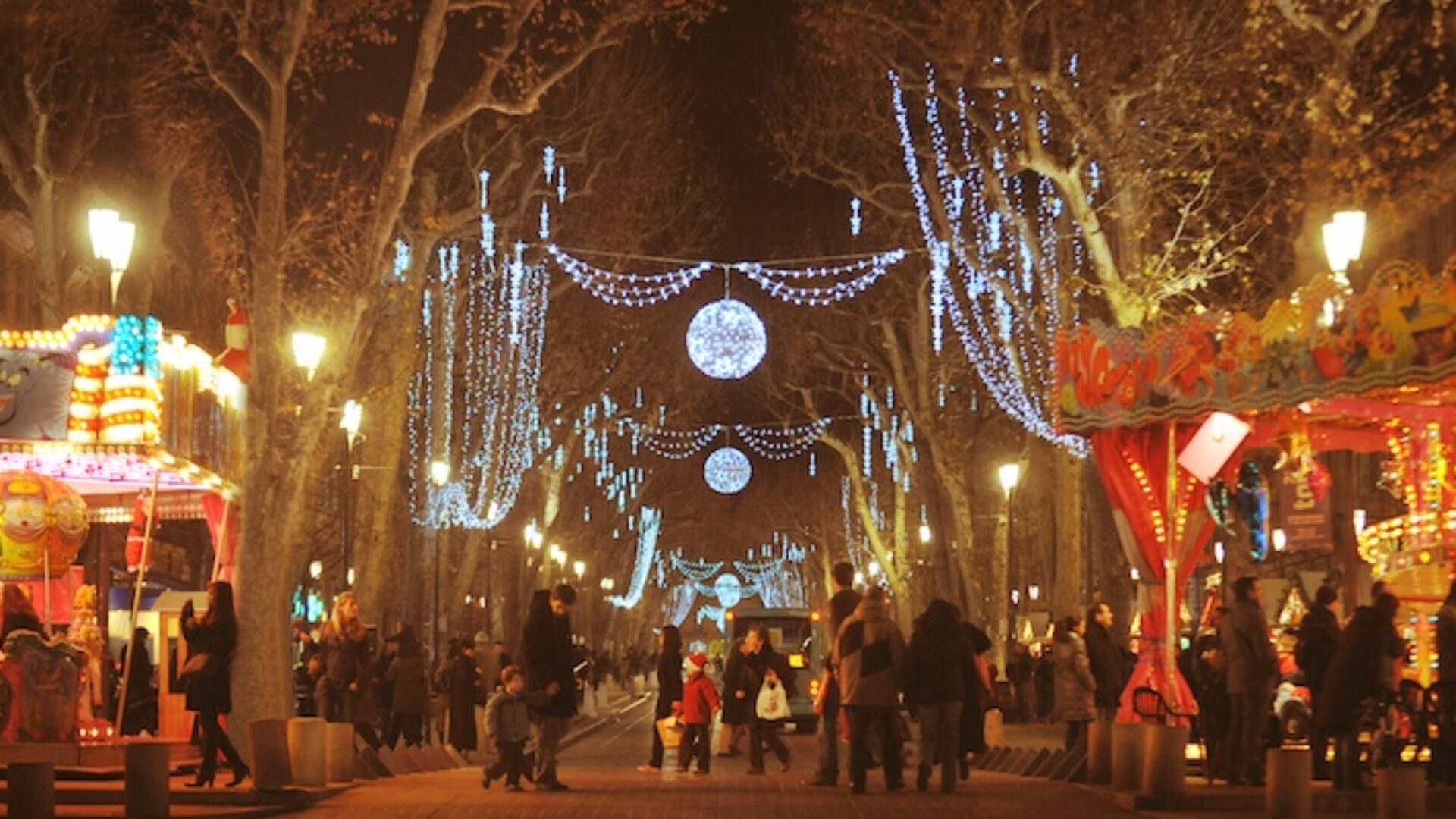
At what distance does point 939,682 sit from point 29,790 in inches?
301

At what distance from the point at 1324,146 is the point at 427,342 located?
797 inches

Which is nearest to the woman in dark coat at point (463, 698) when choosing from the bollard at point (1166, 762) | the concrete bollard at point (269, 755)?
the concrete bollard at point (269, 755)

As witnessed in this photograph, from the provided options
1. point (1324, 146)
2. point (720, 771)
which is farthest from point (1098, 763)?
point (1324, 146)

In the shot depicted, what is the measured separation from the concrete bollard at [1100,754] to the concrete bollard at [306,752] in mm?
6728

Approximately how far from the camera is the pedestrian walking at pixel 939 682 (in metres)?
19.1

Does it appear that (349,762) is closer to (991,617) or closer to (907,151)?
(907,151)

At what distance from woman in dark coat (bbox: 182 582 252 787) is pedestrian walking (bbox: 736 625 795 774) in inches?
246

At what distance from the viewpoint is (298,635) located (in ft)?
154

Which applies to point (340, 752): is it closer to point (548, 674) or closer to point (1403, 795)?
point (548, 674)

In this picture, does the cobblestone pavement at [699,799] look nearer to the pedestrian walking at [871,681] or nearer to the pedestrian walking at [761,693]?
the pedestrian walking at [871,681]

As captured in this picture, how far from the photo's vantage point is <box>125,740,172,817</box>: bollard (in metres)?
16.5

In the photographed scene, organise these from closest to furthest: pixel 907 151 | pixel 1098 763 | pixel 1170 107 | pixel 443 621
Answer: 1. pixel 1098 763
2. pixel 1170 107
3. pixel 907 151
4. pixel 443 621

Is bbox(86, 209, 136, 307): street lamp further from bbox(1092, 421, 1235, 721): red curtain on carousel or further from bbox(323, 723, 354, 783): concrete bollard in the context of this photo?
bbox(1092, 421, 1235, 721): red curtain on carousel

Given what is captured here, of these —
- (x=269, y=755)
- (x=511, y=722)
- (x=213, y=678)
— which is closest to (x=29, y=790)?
(x=269, y=755)
